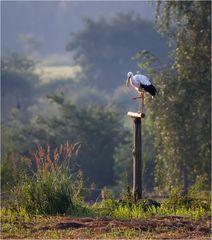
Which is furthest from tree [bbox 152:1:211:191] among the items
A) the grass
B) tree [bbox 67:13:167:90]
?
tree [bbox 67:13:167:90]

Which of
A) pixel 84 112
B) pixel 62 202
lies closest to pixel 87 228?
pixel 62 202

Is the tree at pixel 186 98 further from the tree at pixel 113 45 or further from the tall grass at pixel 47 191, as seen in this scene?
the tree at pixel 113 45

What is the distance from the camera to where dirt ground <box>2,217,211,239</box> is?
8492 mm

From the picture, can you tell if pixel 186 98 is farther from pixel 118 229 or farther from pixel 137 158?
pixel 118 229

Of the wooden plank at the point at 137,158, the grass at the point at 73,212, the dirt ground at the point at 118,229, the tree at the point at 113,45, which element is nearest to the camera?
the dirt ground at the point at 118,229

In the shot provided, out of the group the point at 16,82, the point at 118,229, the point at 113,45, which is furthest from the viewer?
the point at 113,45

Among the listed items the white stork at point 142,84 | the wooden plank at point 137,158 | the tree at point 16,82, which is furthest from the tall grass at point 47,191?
the tree at point 16,82

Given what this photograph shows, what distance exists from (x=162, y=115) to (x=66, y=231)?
8641 mm


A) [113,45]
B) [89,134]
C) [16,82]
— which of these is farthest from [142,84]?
[113,45]

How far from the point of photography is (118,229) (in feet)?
28.7

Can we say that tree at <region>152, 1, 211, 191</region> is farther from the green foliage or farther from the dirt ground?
the green foliage

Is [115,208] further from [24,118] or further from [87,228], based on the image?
[24,118]

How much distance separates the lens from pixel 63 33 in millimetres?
108062

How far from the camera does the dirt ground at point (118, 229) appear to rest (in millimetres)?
8492
